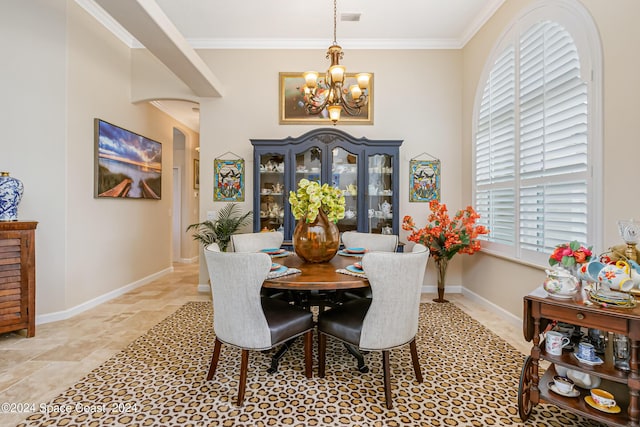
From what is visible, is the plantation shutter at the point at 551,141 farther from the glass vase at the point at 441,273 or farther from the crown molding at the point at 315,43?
the crown molding at the point at 315,43

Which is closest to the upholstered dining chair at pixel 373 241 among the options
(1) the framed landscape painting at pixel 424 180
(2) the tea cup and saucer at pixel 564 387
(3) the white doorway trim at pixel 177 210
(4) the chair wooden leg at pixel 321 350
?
(4) the chair wooden leg at pixel 321 350

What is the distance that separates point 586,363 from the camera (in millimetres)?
1502

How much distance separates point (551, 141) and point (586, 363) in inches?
69.6

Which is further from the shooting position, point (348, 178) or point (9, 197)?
point (348, 178)

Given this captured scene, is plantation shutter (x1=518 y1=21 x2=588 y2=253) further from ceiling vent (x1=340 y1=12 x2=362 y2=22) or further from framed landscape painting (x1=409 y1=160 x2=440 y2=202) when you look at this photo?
ceiling vent (x1=340 y1=12 x2=362 y2=22)

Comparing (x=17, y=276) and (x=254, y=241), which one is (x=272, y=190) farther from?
(x=17, y=276)

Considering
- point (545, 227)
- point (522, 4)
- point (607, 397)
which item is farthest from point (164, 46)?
point (607, 397)

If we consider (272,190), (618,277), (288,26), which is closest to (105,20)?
(288,26)

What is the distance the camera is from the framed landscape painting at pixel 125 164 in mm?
3623

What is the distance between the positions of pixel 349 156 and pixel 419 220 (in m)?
1.32

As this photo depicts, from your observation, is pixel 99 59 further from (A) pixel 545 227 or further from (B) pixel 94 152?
(A) pixel 545 227

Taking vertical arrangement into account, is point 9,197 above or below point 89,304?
above

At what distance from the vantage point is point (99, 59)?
360 cm

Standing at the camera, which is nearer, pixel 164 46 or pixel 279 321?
pixel 279 321
